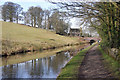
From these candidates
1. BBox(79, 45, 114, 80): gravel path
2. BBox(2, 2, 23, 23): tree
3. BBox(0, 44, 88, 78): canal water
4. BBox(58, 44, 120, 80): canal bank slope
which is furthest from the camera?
BBox(2, 2, 23, 23): tree

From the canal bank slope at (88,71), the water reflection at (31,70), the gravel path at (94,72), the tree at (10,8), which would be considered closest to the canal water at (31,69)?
the water reflection at (31,70)

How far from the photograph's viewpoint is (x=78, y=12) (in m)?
10.2

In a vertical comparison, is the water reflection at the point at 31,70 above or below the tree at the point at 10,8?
below

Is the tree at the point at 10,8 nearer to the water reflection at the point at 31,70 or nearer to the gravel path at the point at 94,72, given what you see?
the water reflection at the point at 31,70

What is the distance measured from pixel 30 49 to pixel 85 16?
55.9 feet

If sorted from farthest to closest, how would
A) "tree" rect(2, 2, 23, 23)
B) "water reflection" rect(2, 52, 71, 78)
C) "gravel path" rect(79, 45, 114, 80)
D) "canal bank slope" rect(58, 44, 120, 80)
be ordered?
1. "tree" rect(2, 2, 23, 23)
2. "water reflection" rect(2, 52, 71, 78)
3. "canal bank slope" rect(58, 44, 120, 80)
4. "gravel path" rect(79, 45, 114, 80)

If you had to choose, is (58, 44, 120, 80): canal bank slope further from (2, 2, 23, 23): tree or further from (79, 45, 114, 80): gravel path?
(2, 2, 23, 23): tree

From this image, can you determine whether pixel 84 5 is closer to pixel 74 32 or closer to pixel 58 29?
pixel 58 29

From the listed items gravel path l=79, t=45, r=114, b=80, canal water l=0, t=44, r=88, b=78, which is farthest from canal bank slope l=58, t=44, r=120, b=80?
canal water l=0, t=44, r=88, b=78

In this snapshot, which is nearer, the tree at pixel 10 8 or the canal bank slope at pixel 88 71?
the canal bank slope at pixel 88 71

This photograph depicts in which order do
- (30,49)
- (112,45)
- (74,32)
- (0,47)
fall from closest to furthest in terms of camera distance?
(112,45) < (0,47) < (30,49) < (74,32)

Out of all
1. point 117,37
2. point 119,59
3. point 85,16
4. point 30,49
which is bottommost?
point 30,49

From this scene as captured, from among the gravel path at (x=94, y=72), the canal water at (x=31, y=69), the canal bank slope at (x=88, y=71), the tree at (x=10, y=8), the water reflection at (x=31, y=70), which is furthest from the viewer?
the tree at (x=10, y=8)

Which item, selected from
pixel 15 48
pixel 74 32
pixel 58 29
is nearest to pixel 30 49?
pixel 15 48
